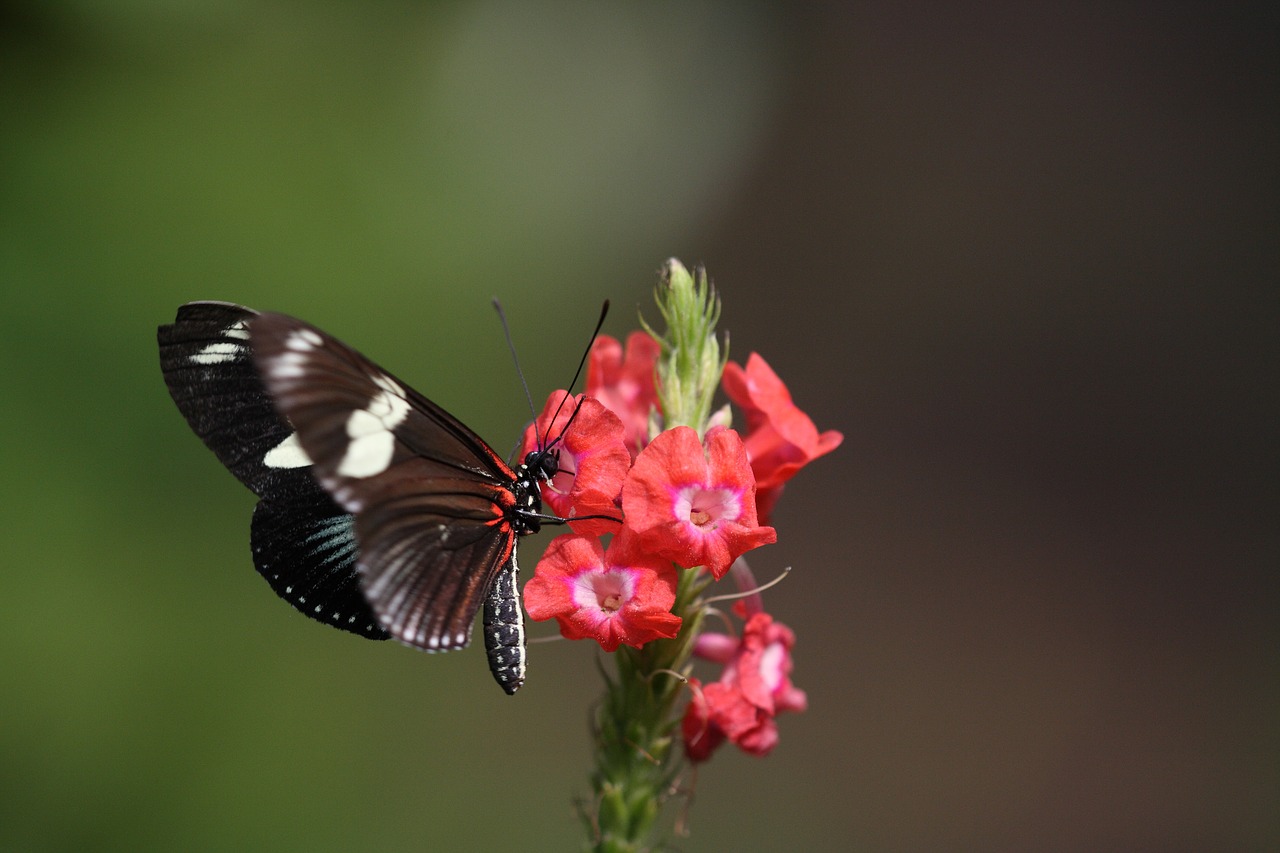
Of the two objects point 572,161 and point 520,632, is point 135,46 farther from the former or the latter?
point 520,632

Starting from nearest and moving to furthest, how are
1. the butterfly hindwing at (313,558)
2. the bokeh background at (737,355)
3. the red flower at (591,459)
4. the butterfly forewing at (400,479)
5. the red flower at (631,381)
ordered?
1. the butterfly forewing at (400,479)
2. the red flower at (591,459)
3. the butterfly hindwing at (313,558)
4. the red flower at (631,381)
5. the bokeh background at (737,355)

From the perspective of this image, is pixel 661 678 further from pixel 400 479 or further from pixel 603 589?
pixel 400 479

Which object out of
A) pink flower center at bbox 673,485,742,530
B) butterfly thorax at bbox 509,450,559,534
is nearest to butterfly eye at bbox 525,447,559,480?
butterfly thorax at bbox 509,450,559,534

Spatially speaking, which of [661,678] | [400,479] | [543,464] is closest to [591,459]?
[543,464]

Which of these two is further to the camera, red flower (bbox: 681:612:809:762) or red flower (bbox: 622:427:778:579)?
red flower (bbox: 681:612:809:762)

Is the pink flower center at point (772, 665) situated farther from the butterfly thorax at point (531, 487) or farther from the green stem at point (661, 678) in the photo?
the butterfly thorax at point (531, 487)

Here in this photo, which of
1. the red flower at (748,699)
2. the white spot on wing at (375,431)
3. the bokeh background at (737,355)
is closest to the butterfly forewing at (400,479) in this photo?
the white spot on wing at (375,431)

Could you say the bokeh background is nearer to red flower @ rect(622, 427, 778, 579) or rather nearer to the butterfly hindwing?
the butterfly hindwing
